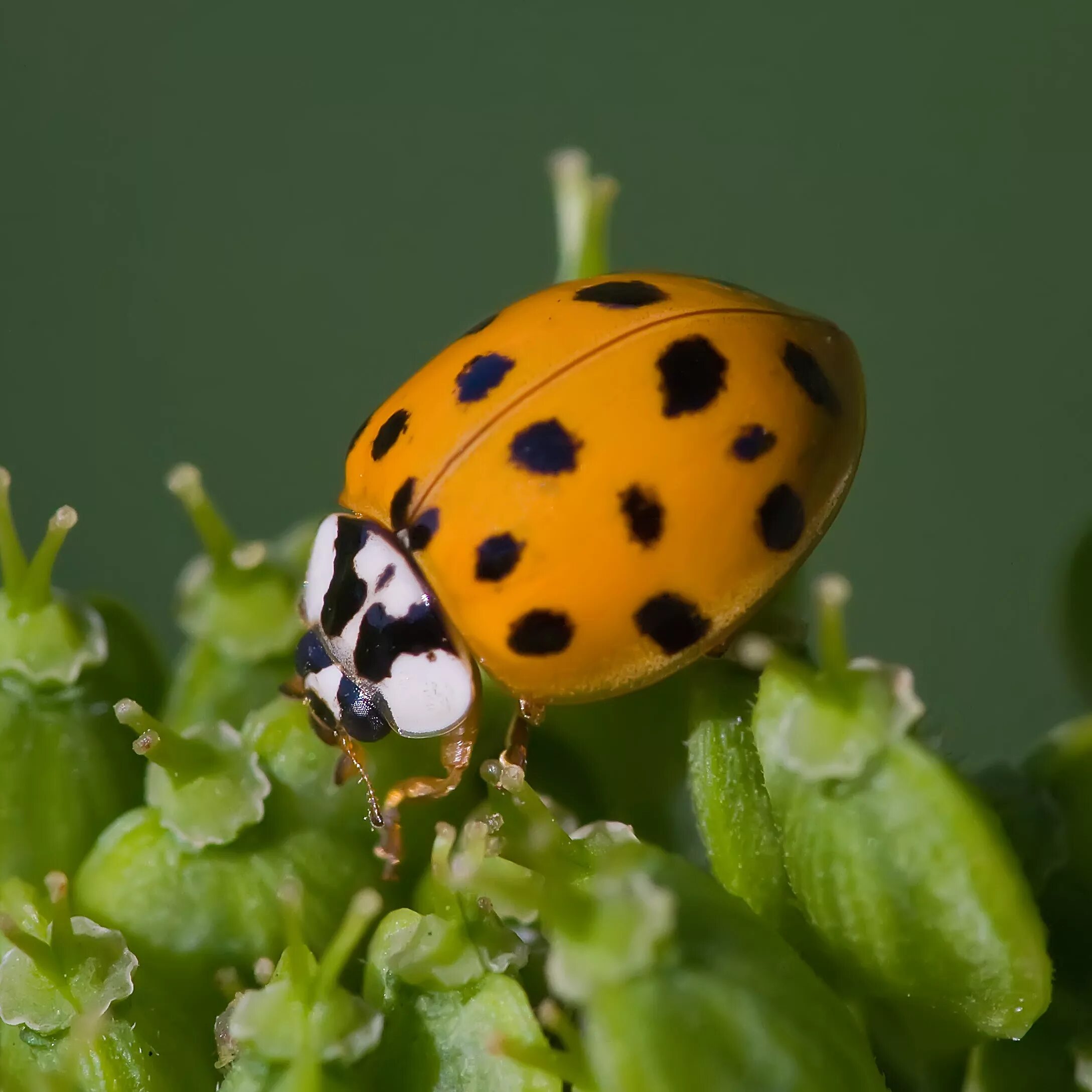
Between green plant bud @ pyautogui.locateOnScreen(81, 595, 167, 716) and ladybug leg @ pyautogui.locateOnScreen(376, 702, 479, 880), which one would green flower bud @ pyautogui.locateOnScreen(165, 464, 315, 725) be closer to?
green plant bud @ pyautogui.locateOnScreen(81, 595, 167, 716)

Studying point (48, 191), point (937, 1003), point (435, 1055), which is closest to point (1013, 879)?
point (937, 1003)

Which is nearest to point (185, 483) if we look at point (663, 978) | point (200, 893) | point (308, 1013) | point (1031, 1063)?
point (200, 893)

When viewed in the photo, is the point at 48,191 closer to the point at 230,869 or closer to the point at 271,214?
the point at 271,214

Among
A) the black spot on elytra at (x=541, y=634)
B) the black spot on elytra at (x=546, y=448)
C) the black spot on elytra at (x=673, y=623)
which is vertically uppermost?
the black spot on elytra at (x=546, y=448)

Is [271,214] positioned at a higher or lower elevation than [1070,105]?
lower

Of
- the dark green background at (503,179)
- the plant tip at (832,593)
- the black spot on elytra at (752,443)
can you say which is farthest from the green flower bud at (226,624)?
the dark green background at (503,179)

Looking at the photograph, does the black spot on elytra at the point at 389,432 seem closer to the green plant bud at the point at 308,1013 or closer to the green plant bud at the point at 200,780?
the green plant bud at the point at 200,780

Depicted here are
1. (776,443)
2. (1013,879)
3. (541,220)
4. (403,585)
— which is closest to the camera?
(1013,879)

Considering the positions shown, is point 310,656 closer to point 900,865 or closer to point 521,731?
point 521,731
